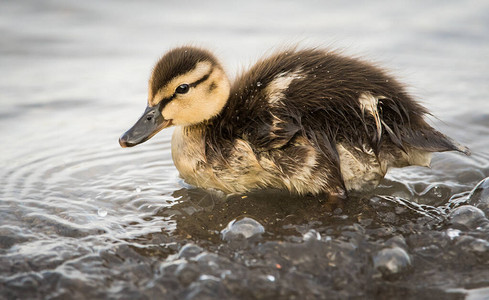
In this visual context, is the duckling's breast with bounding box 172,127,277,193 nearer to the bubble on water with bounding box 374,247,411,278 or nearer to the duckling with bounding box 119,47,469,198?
the duckling with bounding box 119,47,469,198

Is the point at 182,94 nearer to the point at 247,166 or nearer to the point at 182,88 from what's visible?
the point at 182,88

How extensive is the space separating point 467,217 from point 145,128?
191cm

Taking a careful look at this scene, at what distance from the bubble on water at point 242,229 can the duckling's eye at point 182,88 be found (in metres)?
0.94

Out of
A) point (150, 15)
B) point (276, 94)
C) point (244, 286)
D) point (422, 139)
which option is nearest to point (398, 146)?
point (422, 139)

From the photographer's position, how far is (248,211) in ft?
11.9

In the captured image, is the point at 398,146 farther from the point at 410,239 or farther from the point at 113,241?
the point at 113,241

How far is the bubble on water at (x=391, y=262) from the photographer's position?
285 cm

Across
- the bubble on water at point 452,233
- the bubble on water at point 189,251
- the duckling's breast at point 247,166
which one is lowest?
the bubble on water at point 452,233

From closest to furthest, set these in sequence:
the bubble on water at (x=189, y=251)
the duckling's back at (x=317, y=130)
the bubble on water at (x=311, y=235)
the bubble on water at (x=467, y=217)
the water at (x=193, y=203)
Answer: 1. the water at (x=193, y=203)
2. the bubble on water at (x=189, y=251)
3. the bubble on water at (x=311, y=235)
4. the bubble on water at (x=467, y=217)
5. the duckling's back at (x=317, y=130)

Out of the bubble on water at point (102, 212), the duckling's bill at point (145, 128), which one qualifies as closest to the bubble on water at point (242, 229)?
the bubble on water at point (102, 212)

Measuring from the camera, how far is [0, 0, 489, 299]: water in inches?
110

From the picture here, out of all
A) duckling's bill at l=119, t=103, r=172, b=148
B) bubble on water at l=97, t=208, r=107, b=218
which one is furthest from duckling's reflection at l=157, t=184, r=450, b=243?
duckling's bill at l=119, t=103, r=172, b=148

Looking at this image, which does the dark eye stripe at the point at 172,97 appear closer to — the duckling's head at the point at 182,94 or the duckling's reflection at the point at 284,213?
the duckling's head at the point at 182,94

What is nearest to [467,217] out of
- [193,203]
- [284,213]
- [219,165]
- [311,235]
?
[311,235]
